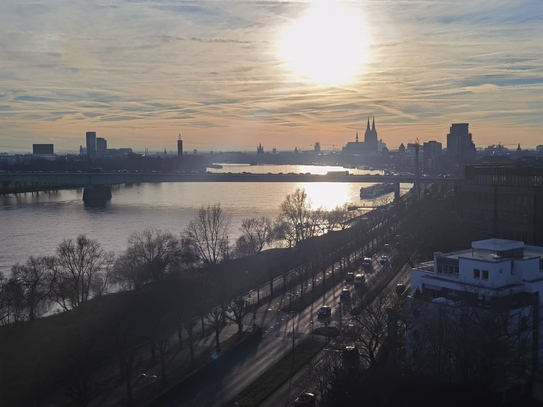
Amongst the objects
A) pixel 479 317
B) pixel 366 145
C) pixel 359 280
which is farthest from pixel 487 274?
pixel 366 145

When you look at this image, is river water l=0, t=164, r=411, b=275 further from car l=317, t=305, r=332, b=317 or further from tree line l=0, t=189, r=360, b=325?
car l=317, t=305, r=332, b=317

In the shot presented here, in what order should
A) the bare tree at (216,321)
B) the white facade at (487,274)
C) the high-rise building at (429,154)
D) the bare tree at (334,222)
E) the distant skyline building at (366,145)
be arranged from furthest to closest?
1. the distant skyline building at (366,145)
2. the high-rise building at (429,154)
3. the bare tree at (334,222)
4. the bare tree at (216,321)
5. the white facade at (487,274)

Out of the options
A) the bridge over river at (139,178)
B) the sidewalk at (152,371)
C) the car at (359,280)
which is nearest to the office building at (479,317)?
the sidewalk at (152,371)

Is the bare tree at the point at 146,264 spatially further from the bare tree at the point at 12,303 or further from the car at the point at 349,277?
the car at the point at 349,277

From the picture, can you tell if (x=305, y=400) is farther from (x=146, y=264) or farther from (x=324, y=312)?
(x=146, y=264)

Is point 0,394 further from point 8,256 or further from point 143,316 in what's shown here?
point 8,256
